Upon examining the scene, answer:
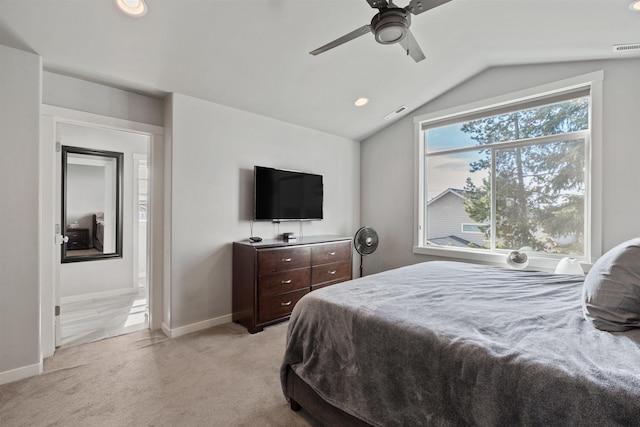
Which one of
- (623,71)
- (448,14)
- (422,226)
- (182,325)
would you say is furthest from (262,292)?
(623,71)

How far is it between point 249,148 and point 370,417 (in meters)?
3.05

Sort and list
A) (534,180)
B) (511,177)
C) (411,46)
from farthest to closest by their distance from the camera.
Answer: (511,177), (534,180), (411,46)

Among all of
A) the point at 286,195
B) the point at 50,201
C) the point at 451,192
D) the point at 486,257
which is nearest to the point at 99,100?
the point at 50,201

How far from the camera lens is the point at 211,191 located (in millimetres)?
3270

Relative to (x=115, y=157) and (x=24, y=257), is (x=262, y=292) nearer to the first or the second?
(x=24, y=257)

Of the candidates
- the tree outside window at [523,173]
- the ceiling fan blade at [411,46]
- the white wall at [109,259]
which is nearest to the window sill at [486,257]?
the tree outside window at [523,173]

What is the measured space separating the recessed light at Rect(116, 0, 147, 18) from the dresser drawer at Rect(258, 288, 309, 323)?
105 inches

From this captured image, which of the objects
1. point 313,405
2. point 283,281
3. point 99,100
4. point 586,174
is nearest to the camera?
point 313,405

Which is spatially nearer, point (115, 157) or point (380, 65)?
point (380, 65)

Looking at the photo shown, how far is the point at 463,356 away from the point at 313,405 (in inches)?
37.6

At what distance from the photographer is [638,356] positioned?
3.32ft

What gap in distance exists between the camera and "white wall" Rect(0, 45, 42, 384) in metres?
2.17

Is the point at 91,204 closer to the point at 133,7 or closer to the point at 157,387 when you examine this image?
the point at 133,7

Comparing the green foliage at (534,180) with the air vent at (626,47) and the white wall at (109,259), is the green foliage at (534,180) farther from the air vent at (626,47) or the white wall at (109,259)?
the white wall at (109,259)
